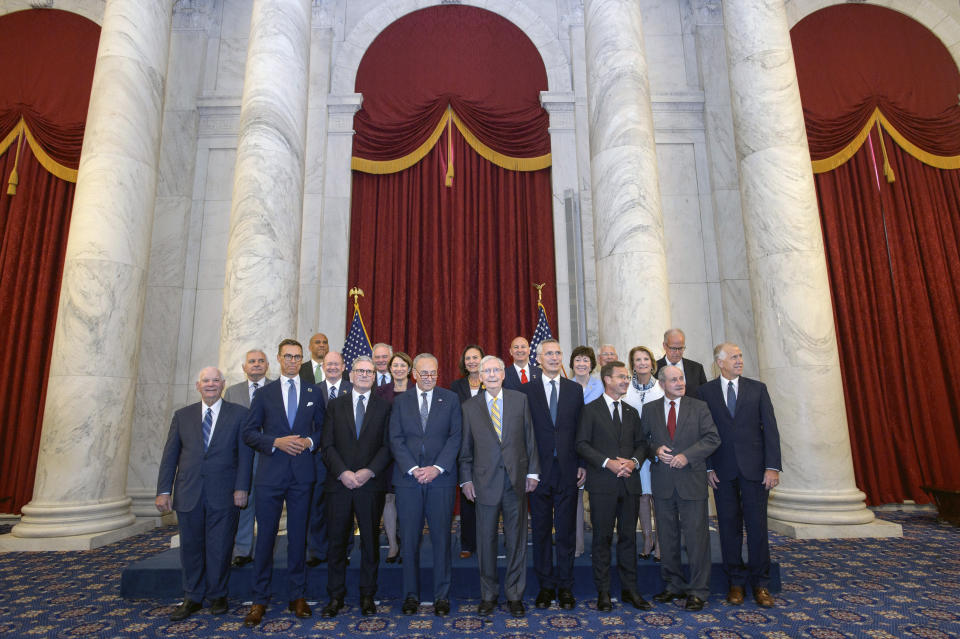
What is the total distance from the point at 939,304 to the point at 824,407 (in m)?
3.81

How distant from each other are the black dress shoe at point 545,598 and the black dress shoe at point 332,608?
1.22 meters

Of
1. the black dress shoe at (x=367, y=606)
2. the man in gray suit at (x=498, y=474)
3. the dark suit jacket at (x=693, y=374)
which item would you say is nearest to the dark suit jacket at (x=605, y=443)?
the man in gray suit at (x=498, y=474)

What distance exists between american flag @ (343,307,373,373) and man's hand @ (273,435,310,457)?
346cm

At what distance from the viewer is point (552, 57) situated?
28.4 feet

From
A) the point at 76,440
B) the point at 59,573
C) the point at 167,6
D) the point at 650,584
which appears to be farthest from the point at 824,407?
the point at 167,6

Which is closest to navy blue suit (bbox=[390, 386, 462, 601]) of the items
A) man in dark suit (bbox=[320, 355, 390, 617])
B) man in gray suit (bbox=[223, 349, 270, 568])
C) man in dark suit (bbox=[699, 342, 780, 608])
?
man in dark suit (bbox=[320, 355, 390, 617])

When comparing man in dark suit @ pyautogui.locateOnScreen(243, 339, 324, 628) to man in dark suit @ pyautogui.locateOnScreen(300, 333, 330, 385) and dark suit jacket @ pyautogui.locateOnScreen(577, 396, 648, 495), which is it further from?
dark suit jacket @ pyautogui.locateOnScreen(577, 396, 648, 495)

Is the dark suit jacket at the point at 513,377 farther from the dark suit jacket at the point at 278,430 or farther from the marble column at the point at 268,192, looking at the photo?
the marble column at the point at 268,192

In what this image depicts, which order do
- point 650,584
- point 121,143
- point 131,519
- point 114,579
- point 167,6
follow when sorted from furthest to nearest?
1. point 167,6
2. point 121,143
3. point 131,519
4. point 114,579
5. point 650,584

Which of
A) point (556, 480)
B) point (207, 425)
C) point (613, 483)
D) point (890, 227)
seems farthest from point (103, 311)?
point (890, 227)

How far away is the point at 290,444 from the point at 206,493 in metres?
0.63

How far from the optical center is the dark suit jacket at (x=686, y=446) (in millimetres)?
3539

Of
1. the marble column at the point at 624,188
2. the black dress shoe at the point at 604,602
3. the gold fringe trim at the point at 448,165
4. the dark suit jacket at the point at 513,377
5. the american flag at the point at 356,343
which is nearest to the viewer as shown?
the black dress shoe at the point at 604,602

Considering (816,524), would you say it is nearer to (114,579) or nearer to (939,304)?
(939,304)
